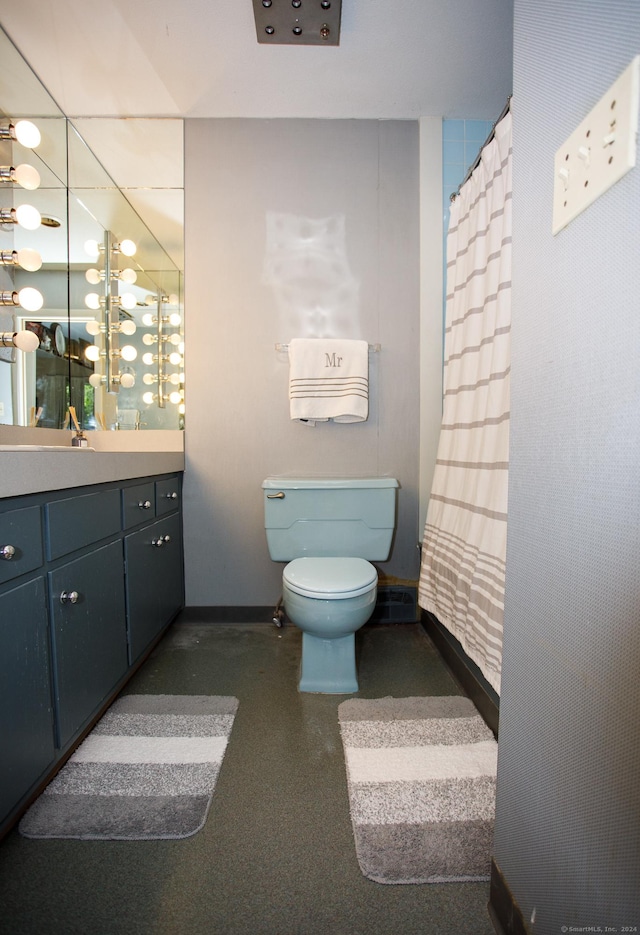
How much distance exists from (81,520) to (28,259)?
954 mm

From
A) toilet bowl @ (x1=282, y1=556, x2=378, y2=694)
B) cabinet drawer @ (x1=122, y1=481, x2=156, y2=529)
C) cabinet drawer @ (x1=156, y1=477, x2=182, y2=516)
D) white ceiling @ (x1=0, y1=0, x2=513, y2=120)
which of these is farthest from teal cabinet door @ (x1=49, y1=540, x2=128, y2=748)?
white ceiling @ (x1=0, y1=0, x2=513, y2=120)

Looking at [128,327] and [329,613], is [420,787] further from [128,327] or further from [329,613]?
[128,327]

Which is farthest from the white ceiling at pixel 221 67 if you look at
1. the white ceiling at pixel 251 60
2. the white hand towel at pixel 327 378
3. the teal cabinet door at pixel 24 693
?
the teal cabinet door at pixel 24 693

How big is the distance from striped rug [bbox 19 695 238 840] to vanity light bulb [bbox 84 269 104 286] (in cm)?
174

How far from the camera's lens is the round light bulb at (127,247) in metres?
2.11

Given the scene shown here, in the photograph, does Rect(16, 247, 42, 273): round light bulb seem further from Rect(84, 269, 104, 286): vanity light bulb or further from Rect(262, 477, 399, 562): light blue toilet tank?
Rect(262, 477, 399, 562): light blue toilet tank

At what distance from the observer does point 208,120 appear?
1984 millimetres

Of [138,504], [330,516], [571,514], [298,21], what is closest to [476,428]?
[330,516]

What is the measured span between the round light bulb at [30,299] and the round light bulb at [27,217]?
8.0 inches

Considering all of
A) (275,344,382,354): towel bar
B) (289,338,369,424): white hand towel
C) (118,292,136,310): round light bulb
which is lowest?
(289,338,369,424): white hand towel

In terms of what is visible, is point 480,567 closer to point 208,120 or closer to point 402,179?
point 402,179

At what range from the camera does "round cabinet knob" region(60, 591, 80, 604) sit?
1.08 meters

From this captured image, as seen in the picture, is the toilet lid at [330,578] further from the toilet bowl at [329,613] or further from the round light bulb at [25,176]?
the round light bulb at [25,176]

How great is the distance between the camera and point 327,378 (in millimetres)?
1959
